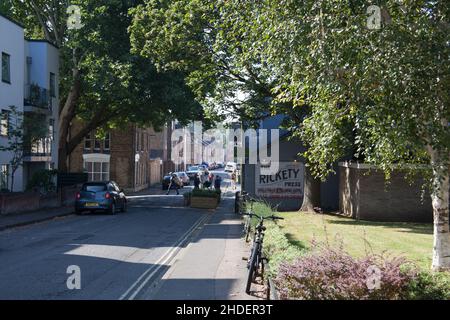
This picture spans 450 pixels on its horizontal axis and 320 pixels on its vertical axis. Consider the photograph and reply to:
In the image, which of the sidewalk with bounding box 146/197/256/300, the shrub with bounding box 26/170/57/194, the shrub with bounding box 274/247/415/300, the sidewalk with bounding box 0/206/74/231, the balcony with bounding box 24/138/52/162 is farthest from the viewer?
the balcony with bounding box 24/138/52/162

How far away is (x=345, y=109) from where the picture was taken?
33.1ft

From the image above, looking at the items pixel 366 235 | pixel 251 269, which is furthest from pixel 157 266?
pixel 366 235

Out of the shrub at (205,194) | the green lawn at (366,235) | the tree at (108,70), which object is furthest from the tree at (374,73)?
the shrub at (205,194)

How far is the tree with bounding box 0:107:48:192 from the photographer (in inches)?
1047

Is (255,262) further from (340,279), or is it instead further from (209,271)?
(209,271)

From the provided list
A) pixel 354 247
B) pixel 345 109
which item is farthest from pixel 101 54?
pixel 345 109

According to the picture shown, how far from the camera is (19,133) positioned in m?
26.4

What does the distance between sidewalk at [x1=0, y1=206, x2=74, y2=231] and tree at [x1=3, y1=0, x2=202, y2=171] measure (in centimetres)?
701

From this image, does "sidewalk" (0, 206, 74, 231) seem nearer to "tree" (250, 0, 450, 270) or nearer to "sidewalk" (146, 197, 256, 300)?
"sidewalk" (146, 197, 256, 300)

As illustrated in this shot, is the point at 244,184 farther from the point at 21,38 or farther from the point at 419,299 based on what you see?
the point at 419,299

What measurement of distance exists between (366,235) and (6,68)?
1971 centimetres

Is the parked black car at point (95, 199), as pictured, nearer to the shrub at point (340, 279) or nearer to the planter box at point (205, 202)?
the planter box at point (205, 202)

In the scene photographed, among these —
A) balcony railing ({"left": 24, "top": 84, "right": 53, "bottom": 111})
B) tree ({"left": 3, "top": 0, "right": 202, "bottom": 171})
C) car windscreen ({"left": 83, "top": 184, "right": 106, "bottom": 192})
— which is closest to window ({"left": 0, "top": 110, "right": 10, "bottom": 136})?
balcony railing ({"left": 24, "top": 84, "right": 53, "bottom": 111})
